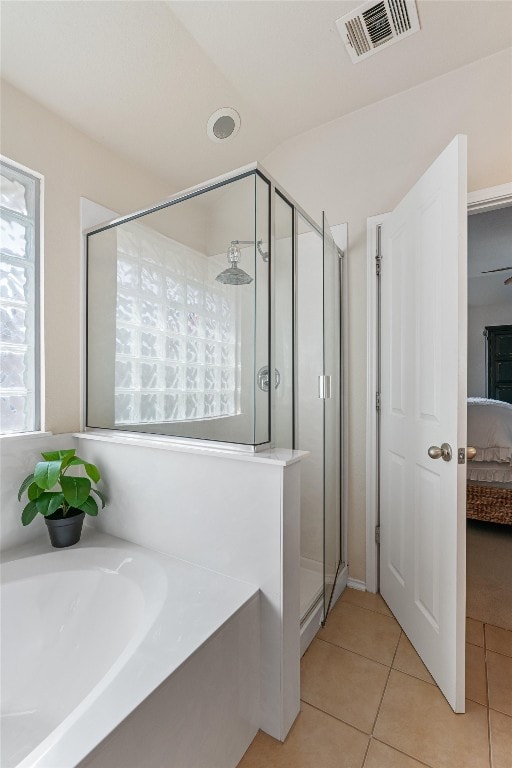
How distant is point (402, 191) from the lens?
76.6 inches

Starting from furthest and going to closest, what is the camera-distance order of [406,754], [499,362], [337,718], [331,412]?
[499,362] → [331,412] → [337,718] → [406,754]

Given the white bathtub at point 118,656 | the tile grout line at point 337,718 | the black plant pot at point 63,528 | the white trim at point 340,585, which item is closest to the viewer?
the white bathtub at point 118,656

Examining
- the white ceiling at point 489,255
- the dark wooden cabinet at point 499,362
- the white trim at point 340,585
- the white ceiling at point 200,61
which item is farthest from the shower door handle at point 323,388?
→ the dark wooden cabinet at point 499,362

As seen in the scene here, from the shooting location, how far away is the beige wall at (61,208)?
5.31 ft

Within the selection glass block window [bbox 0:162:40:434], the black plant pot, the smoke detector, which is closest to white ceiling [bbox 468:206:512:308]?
the smoke detector

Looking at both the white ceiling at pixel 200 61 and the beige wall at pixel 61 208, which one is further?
the beige wall at pixel 61 208

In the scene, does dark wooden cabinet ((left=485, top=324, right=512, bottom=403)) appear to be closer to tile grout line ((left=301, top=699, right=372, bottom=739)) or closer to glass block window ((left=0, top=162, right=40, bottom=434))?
tile grout line ((left=301, top=699, right=372, bottom=739))

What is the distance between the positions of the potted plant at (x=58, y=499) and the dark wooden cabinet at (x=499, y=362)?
5.60 metres

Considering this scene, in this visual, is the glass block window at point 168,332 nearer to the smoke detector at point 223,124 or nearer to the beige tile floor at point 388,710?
the smoke detector at point 223,124

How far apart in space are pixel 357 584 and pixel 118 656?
1.41m

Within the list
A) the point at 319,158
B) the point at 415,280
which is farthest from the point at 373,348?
the point at 319,158

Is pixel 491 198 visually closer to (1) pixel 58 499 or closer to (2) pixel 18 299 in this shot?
(2) pixel 18 299

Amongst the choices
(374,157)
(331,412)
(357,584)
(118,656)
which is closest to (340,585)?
(357,584)

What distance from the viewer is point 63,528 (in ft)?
5.12
